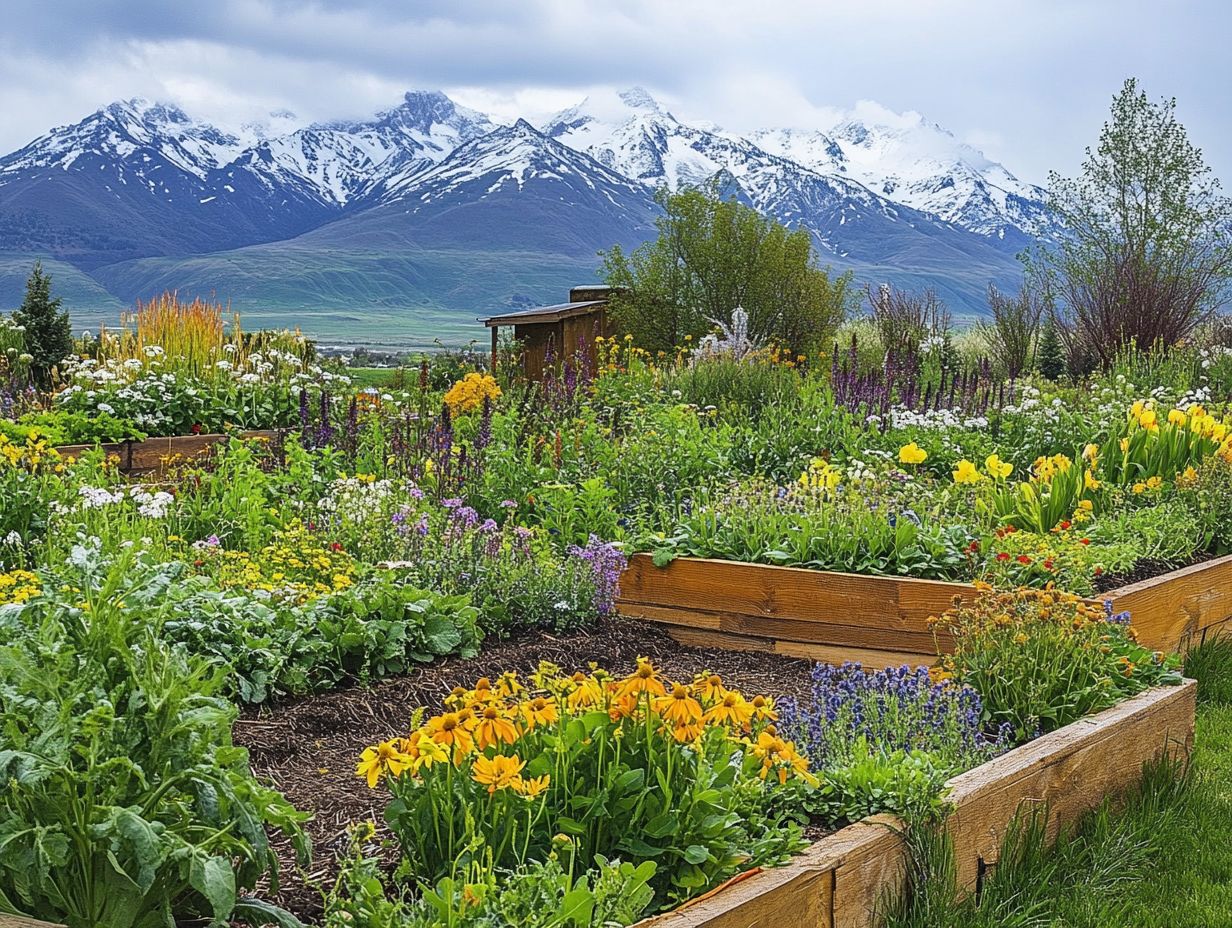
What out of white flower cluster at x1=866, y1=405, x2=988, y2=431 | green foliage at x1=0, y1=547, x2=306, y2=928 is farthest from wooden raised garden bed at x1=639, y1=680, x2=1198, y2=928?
white flower cluster at x1=866, y1=405, x2=988, y2=431

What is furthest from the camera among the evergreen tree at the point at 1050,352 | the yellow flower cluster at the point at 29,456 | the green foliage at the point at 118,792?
the evergreen tree at the point at 1050,352

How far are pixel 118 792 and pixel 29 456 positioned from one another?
4858 mm

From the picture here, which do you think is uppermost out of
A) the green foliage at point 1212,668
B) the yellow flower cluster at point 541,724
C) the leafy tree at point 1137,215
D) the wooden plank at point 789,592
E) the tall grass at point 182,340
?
the leafy tree at point 1137,215

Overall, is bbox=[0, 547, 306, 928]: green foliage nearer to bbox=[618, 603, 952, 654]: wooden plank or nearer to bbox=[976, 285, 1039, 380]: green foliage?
bbox=[618, 603, 952, 654]: wooden plank

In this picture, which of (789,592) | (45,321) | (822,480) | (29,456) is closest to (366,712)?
(789,592)

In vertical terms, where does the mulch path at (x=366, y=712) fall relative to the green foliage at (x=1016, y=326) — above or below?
below

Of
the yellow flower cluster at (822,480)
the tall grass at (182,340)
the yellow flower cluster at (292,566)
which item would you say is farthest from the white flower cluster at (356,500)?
the tall grass at (182,340)

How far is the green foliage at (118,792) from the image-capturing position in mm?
1771

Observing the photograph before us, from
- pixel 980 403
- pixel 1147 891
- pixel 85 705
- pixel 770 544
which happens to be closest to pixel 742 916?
pixel 85 705

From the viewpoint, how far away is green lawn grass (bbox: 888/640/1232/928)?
259 cm

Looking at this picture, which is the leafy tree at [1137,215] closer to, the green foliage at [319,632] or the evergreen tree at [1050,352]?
the evergreen tree at [1050,352]

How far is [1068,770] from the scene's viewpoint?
3.07m

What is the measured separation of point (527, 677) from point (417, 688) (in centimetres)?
41

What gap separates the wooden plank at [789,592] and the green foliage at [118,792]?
289cm
